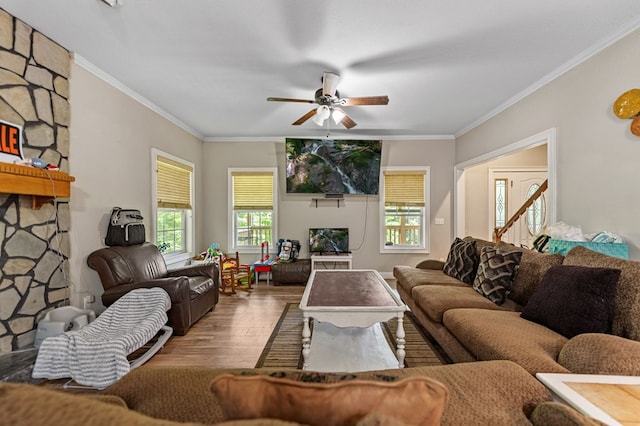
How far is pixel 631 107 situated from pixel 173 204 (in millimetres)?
5218

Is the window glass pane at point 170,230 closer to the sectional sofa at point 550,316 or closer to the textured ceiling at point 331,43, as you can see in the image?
the textured ceiling at point 331,43

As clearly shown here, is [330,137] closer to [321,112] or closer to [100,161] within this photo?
[321,112]

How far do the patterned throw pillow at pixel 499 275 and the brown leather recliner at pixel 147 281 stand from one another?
296cm

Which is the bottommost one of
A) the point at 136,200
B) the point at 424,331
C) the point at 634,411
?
the point at 424,331

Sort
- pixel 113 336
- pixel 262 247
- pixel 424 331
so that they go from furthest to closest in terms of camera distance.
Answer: pixel 262 247
pixel 424 331
pixel 113 336

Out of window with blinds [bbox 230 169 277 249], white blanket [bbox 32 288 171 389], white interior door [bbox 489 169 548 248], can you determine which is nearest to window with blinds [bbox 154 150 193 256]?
window with blinds [bbox 230 169 277 249]

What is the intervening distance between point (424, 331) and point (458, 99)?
2.89 metres

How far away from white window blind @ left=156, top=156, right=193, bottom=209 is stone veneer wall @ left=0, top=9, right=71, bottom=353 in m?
1.42

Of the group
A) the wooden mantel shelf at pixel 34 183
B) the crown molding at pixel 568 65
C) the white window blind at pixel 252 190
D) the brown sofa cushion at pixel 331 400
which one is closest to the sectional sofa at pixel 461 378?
the brown sofa cushion at pixel 331 400

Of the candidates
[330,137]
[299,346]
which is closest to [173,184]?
[330,137]

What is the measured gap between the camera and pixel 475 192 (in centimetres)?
514

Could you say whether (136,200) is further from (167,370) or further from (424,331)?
(424,331)

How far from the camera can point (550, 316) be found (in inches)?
71.2

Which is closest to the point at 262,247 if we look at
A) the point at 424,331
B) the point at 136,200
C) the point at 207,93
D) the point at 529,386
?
the point at 136,200
